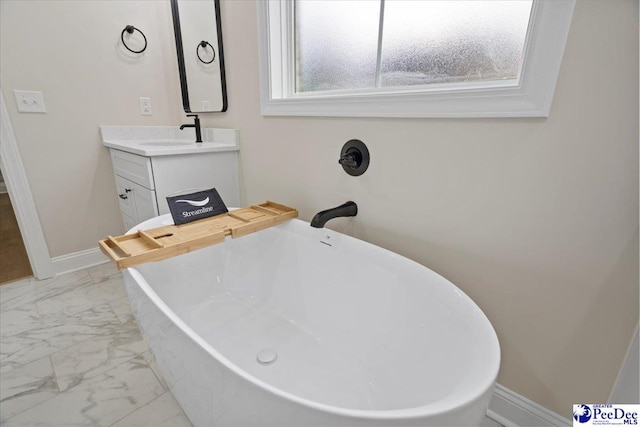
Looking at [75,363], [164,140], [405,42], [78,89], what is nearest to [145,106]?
[164,140]

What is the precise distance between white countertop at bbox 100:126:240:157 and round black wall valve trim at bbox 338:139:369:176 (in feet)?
2.86

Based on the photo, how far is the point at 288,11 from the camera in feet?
5.01

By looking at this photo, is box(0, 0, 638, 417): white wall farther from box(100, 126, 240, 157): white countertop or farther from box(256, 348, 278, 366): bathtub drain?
box(256, 348, 278, 366): bathtub drain

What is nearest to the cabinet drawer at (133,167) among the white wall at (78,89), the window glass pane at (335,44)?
the white wall at (78,89)

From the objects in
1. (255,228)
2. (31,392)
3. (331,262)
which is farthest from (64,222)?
(331,262)

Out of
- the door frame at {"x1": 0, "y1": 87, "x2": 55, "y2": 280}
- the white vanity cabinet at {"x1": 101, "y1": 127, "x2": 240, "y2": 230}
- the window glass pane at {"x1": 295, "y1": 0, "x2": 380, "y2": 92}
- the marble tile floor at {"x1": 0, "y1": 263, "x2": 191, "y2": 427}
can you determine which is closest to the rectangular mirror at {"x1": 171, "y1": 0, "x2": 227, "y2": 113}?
the white vanity cabinet at {"x1": 101, "y1": 127, "x2": 240, "y2": 230}

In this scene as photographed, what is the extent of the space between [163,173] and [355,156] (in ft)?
3.36

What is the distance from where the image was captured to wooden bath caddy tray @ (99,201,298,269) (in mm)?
1015

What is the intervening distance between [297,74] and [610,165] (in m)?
1.39

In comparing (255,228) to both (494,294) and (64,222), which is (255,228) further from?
(64,222)

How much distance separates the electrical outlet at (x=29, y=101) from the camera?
5.46ft

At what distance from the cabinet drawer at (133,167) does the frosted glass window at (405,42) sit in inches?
36.1

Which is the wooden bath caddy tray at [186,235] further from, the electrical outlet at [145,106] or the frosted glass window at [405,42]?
the electrical outlet at [145,106]

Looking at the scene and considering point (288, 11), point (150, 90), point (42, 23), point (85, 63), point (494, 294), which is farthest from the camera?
point (150, 90)
